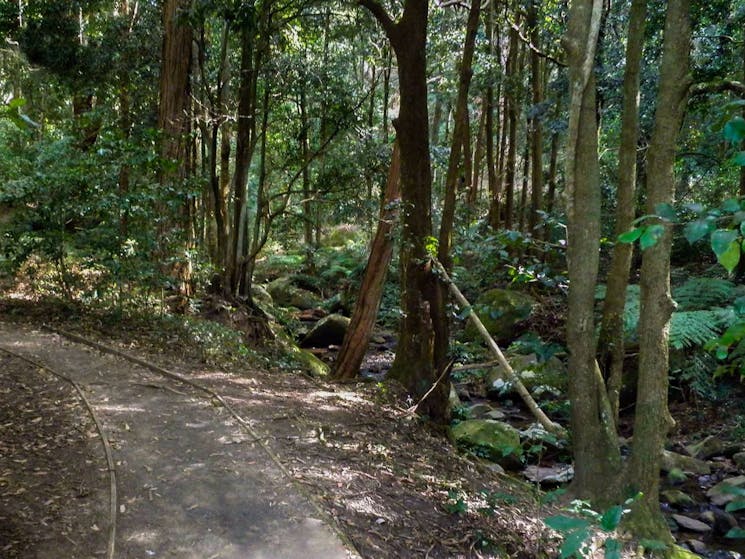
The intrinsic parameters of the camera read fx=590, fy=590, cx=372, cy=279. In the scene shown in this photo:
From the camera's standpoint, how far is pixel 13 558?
3.03 metres

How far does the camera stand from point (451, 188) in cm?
699

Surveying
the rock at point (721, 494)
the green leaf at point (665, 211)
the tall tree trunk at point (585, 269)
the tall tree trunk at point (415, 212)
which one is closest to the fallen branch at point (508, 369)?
the tall tree trunk at point (415, 212)

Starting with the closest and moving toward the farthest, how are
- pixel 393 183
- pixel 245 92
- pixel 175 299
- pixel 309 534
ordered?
1. pixel 309 534
2. pixel 393 183
3. pixel 175 299
4. pixel 245 92

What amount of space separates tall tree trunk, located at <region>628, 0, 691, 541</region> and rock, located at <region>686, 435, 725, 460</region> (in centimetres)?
355

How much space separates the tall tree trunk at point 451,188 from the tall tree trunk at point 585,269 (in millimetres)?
1863

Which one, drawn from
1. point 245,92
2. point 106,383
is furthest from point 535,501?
point 245,92

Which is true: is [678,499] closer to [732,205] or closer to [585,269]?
[585,269]

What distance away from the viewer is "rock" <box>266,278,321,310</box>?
62.7 feet

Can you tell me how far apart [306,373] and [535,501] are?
458 cm

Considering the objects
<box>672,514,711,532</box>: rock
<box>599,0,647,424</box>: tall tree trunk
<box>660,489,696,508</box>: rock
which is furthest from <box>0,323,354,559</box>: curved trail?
<box>660,489,696,508</box>: rock

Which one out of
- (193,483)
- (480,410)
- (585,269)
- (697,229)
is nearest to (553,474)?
(480,410)

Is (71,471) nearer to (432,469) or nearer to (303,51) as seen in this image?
(432,469)

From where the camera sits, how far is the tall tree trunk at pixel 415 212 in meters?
6.55

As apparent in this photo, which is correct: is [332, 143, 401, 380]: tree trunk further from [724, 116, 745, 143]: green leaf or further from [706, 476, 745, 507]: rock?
[724, 116, 745, 143]: green leaf
